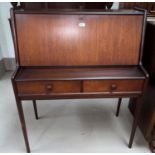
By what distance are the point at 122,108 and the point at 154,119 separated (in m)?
0.62

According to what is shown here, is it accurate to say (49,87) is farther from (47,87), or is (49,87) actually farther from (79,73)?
(79,73)

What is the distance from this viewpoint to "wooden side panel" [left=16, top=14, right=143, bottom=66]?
1143mm

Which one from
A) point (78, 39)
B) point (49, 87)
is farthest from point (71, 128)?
point (78, 39)

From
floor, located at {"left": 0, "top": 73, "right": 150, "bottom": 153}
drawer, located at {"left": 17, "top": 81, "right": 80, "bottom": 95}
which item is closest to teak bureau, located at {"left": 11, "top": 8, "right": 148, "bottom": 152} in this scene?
drawer, located at {"left": 17, "top": 81, "right": 80, "bottom": 95}

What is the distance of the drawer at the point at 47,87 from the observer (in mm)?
1082

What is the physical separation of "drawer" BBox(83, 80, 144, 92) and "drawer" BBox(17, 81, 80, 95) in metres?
0.08

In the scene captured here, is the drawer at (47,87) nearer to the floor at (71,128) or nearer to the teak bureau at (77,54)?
the teak bureau at (77,54)

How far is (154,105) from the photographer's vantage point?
4.35ft

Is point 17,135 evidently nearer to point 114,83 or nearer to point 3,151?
point 3,151

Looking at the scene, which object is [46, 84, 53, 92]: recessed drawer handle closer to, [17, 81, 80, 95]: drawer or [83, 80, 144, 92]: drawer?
[17, 81, 80, 95]: drawer

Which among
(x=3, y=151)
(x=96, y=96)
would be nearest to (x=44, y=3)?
(x=96, y=96)

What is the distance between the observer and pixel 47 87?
109 centimetres

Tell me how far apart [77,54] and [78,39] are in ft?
0.35

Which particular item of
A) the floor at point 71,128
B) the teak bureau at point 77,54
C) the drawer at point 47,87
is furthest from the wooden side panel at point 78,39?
the floor at point 71,128
